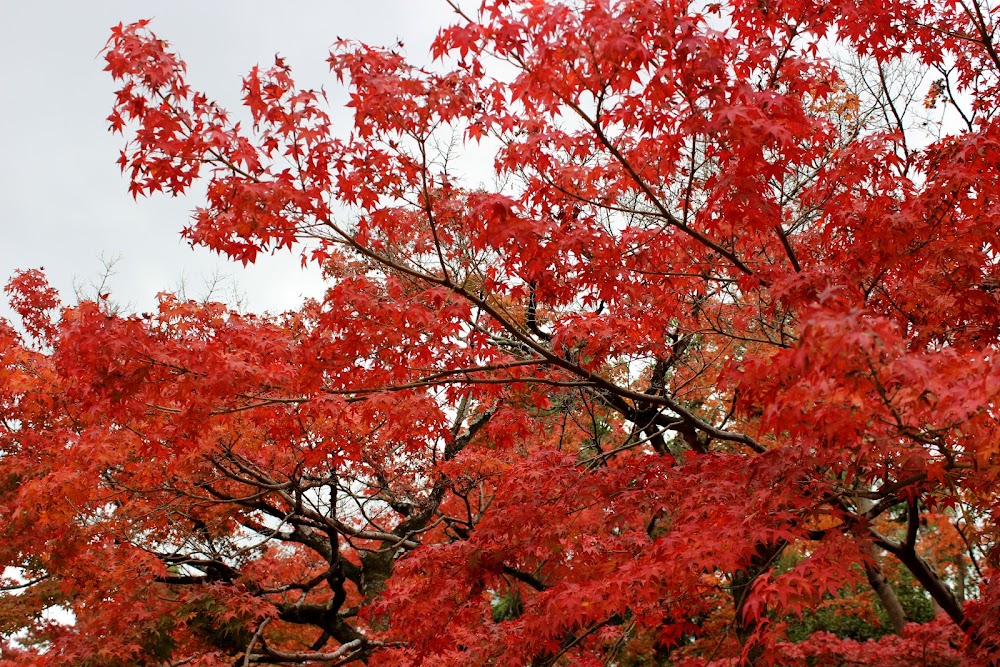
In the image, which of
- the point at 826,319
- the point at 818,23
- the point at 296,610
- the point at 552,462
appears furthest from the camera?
the point at 296,610

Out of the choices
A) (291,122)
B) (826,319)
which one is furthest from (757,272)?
(291,122)

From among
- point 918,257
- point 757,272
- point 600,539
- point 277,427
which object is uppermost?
point 277,427

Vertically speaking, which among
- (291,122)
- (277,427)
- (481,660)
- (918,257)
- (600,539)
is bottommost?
(481,660)

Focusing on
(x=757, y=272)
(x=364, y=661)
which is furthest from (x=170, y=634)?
(x=757, y=272)

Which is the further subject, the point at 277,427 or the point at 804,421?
the point at 277,427

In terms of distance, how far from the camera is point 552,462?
634 centimetres

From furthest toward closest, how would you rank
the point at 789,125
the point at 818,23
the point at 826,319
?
the point at 818,23 → the point at 789,125 → the point at 826,319

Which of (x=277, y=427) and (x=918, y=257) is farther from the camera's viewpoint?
Answer: (x=277, y=427)

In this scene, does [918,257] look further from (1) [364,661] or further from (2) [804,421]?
(1) [364,661]

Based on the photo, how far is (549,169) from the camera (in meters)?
5.50

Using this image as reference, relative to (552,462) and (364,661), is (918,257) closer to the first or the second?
(552,462)

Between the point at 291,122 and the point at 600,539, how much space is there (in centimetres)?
366

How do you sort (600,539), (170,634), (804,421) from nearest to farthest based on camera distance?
→ 1. (804,421)
2. (600,539)
3. (170,634)

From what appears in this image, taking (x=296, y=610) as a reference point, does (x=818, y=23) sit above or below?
above
